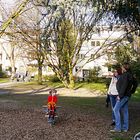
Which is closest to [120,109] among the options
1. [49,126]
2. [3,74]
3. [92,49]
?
[49,126]

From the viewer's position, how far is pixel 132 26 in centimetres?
1608

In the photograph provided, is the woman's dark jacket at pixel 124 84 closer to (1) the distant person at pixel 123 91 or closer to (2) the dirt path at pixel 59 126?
(1) the distant person at pixel 123 91

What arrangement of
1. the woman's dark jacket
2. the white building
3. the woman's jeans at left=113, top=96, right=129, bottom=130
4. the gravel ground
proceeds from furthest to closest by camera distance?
the white building → the woman's jeans at left=113, top=96, right=129, bottom=130 → the woman's dark jacket → the gravel ground

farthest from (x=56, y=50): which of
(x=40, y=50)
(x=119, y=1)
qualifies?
(x=119, y=1)

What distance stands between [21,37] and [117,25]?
23.2 metres

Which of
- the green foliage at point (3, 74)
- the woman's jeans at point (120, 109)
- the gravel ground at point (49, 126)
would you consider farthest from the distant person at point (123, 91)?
the green foliage at point (3, 74)

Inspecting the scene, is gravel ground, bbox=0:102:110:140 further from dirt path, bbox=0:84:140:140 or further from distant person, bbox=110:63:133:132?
distant person, bbox=110:63:133:132

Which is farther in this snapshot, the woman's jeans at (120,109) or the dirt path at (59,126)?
the woman's jeans at (120,109)

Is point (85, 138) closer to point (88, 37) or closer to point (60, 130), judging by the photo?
point (60, 130)

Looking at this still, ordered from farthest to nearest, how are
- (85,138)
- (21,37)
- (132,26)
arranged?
(21,37), (132,26), (85,138)

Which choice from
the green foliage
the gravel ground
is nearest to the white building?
the green foliage

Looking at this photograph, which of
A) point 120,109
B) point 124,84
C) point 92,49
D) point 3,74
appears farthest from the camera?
point 3,74

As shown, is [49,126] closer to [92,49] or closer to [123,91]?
[123,91]

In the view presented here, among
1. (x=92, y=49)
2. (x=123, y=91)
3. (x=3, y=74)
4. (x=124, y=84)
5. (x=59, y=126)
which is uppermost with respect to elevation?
Answer: (x=92, y=49)
